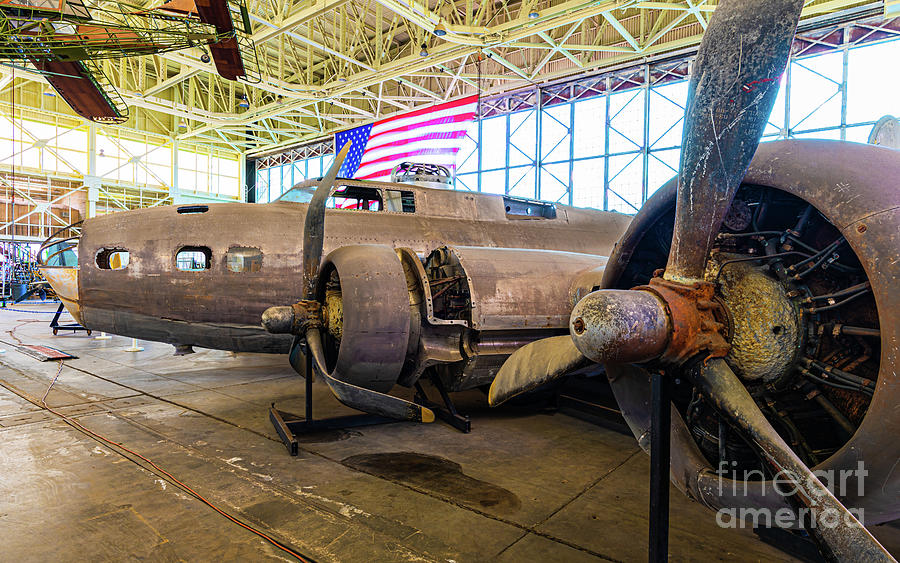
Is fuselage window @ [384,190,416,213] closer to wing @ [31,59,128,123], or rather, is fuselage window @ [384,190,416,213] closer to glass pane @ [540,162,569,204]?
wing @ [31,59,128,123]

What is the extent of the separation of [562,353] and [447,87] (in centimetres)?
2300

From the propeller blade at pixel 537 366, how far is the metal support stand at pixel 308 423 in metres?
2.38

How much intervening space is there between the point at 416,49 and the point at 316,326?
52.5 feet

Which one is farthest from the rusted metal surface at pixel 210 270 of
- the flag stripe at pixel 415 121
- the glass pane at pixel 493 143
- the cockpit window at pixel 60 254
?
the glass pane at pixel 493 143

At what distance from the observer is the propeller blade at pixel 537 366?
3.10 metres

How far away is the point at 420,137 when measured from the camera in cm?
1733

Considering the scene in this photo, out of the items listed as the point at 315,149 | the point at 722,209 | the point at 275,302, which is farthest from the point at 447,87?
the point at 722,209

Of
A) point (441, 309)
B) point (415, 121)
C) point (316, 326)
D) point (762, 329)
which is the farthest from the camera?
point (415, 121)

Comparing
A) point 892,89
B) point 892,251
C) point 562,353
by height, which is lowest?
point 562,353

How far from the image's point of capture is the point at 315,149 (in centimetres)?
3219

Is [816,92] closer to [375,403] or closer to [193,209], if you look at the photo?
[375,403]

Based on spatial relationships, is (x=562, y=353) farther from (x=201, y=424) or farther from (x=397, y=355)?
(x=201, y=424)

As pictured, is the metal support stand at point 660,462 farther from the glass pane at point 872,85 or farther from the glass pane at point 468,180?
the glass pane at point 468,180

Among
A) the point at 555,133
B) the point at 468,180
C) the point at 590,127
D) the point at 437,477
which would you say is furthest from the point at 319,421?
the point at 468,180
